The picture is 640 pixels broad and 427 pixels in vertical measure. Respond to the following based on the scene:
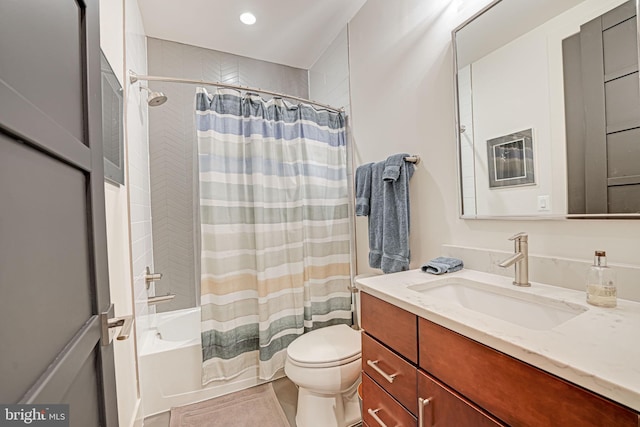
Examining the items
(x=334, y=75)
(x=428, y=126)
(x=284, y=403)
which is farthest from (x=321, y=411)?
(x=334, y=75)

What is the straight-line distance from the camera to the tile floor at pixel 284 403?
152cm

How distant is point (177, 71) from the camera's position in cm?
223

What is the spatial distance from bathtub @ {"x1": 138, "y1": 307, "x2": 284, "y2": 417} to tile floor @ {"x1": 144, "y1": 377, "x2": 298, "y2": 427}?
0.04m

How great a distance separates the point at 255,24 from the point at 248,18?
0.26ft

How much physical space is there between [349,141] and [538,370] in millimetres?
1781

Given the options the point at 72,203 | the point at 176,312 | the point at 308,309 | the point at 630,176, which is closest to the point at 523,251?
the point at 630,176

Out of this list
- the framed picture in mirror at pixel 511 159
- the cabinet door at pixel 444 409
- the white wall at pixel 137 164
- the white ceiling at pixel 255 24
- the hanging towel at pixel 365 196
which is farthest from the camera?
the white ceiling at pixel 255 24

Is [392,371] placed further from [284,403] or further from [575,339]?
[284,403]

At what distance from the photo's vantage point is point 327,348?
57.2 inches

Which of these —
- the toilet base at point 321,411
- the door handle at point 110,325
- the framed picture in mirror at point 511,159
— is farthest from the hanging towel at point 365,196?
the door handle at point 110,325

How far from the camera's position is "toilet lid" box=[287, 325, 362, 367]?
1347mm

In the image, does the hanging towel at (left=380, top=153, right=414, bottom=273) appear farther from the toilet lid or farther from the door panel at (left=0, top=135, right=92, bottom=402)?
the door panel at (left=0, top=135, right=92, bottom=402)

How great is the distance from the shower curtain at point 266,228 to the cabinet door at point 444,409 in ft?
4.00

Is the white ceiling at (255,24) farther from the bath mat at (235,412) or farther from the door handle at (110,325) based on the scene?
the bath mat at (235,412)
